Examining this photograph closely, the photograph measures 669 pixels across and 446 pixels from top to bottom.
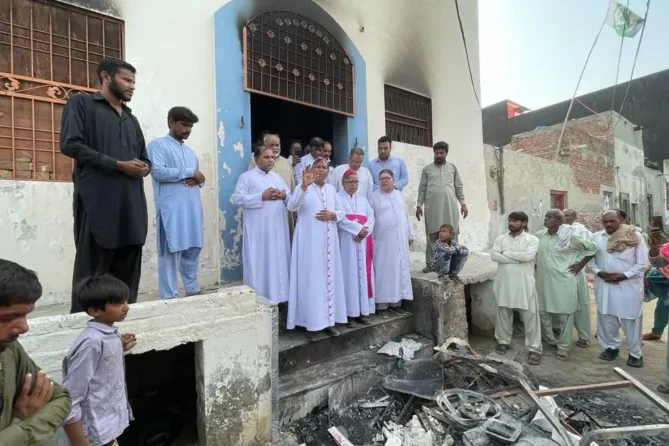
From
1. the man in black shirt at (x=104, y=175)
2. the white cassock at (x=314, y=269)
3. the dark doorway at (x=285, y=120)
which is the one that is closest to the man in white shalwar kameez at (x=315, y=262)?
the white cassock at (x=314, y=269)

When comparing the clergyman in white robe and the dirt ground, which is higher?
the clergyman in white robe

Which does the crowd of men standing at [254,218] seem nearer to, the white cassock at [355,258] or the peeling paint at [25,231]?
the white cassock at [355,258]

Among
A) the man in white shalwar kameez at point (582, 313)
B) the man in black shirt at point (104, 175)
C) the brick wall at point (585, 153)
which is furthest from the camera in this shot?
the brick wall at point (585, 153)

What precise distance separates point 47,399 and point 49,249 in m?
2.60

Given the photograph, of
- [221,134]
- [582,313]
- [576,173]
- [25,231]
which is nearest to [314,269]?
[221,134]

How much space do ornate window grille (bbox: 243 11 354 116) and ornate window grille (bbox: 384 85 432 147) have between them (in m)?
1.00

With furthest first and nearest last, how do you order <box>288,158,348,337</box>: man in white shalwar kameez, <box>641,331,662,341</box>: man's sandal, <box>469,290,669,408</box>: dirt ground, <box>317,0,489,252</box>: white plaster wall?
<box>317,0,489,252</box>: white plaster wall, <box>641,331,662,341</box>: man's sandal, <box>469,290,669,408</box>: dirt ground, <box>288,158,348,337</box>: man in white shalwar kameez

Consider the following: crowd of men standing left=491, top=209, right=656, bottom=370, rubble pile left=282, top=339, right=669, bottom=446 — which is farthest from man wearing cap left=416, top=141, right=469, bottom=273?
rubble pile left=282, top=339, right=669, bottom=446

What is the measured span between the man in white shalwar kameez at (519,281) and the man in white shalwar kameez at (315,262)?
2226 mm

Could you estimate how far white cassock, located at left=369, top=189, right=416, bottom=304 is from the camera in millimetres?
4285

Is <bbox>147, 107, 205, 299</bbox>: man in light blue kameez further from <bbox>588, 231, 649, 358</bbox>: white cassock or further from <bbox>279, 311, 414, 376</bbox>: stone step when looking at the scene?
<bbox>588, 231, 649, 358</bbox>: white cassock

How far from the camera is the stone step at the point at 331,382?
306 cm

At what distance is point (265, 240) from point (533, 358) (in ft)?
11.4

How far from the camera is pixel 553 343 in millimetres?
5012
